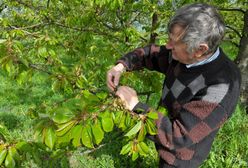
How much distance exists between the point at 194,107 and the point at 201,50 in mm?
342

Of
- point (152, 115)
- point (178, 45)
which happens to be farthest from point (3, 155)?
point (178, 45)

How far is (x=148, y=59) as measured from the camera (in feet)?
9.36

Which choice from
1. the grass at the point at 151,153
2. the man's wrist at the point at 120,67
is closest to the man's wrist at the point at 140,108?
the man's wrist at the point at 120,67

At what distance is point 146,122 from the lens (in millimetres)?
1794

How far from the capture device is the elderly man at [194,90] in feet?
6.40

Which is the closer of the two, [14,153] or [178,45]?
[14,153]

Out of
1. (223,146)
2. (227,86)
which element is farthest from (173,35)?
(223,146)

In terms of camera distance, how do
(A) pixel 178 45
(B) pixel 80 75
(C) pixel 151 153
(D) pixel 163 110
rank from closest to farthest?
(A) pixel 178 45
(D) pixel 163 110
(B) pixel 80 75
(C) pixel 151 153

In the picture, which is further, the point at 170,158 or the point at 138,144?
the point at 170,158

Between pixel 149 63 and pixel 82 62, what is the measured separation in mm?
763

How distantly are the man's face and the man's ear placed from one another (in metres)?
0.04

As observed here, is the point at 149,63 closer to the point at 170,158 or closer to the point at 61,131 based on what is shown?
the point at 170,158

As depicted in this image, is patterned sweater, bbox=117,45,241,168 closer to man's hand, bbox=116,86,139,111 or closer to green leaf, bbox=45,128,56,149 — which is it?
man's hand, bbox=116,86,139,111

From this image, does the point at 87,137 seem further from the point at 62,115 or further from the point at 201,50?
the point at 201,50
